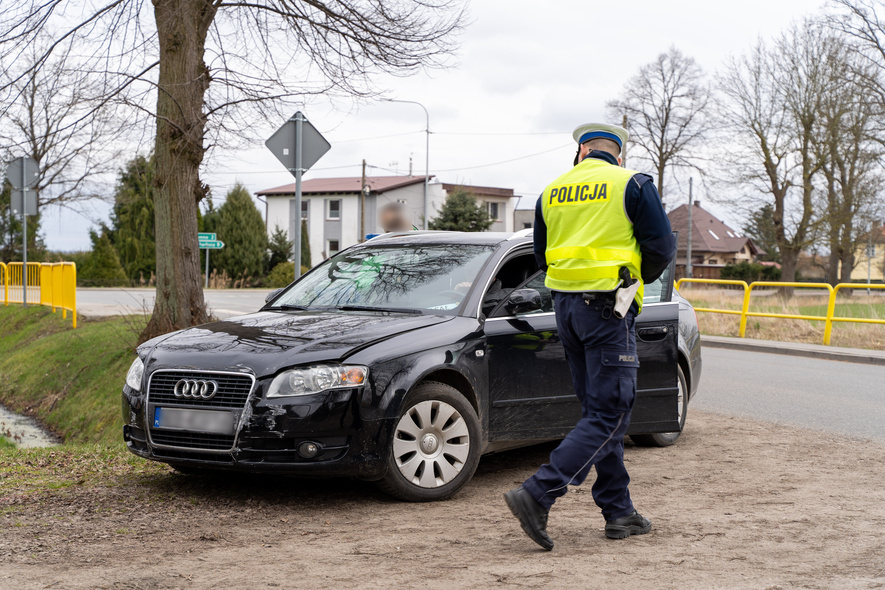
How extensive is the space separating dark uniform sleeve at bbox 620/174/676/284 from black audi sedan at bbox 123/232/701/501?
4.10 ft

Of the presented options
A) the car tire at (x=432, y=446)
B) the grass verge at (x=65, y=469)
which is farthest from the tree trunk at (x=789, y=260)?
the car tire at (x=432, y=446)

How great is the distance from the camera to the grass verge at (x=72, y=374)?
1116 cm

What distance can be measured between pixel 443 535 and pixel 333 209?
62092 millimetres

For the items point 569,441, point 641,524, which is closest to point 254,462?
point 569,441

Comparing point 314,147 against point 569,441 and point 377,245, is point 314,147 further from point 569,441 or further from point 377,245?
point 569,441

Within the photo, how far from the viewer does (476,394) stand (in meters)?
5.39

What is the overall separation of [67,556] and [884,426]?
22.8ft

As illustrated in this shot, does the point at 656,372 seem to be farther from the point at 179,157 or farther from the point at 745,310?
the point at 745,310

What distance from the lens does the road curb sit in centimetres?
1513

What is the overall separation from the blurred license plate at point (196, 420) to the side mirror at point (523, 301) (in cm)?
173

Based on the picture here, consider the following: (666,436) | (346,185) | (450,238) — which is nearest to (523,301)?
(450,238)

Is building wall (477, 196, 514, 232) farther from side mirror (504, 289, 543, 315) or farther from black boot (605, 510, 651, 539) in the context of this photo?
black boot (605, 510, 651, 539)

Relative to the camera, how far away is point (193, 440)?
4945 millimetres

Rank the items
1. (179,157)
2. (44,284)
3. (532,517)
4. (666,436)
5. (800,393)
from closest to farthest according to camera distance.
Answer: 1. (532,517)
2. (666,436)
3. (800,393)
4. (179,157)
5. (44,284)
